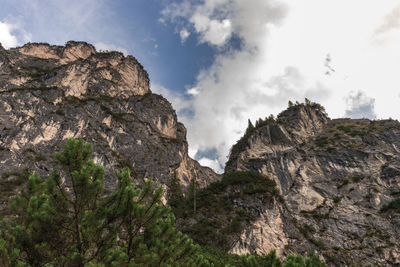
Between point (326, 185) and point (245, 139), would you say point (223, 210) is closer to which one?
point (326, 185)

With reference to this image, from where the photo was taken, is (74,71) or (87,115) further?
(74,71)

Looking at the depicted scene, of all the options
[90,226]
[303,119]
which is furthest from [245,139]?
[90,226]

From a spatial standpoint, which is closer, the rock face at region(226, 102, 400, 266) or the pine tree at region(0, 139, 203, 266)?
the pine tree at region(0, 139, 203, 266)

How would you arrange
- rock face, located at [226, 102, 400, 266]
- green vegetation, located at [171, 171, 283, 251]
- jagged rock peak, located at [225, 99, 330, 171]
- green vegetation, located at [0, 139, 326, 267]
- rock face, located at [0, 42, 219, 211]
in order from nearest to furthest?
green vegetation, located at [0, 139, 326, 267] → green vegetation, located at [171, 171, 283, 251] → rock face, located at [226, 102, 400, 266] → rock face, located at [0, 42, 219, 211] → jagged rock peak, located at [225, 99, 330, 171]

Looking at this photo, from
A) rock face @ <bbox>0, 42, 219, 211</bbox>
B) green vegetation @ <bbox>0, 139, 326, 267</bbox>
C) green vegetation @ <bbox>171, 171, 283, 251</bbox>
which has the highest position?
rock face @ <bbox>0, 42, 219, 211</bbox>

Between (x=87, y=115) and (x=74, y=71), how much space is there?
2211 centimetres

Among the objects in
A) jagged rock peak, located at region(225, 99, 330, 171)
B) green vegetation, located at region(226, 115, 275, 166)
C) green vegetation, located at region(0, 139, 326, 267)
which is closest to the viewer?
green vegetation, located at region(0, 139, 326, 267)

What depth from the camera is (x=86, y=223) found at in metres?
8.49

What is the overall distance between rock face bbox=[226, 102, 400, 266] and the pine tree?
91.4 feet

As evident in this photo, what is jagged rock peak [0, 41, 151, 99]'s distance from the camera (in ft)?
258

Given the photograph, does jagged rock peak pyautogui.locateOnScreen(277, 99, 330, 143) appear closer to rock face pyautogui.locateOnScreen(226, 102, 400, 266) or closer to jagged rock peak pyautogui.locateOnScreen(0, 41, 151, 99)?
rock face pyautogui.locateOnScreen(226, 102, 400, 266)

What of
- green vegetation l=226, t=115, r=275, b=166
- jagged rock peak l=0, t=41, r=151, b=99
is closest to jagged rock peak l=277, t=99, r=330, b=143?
green vegetation l=226, t=115, r=275, b=166

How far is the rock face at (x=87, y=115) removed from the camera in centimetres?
6100

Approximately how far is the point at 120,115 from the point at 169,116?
19.5 meters
